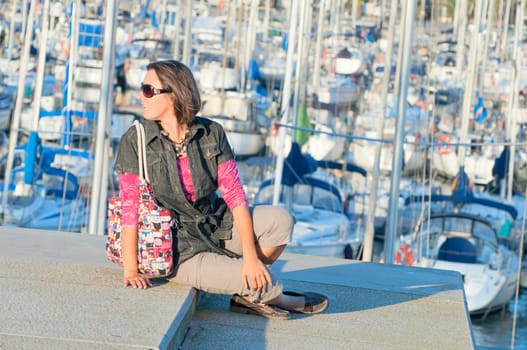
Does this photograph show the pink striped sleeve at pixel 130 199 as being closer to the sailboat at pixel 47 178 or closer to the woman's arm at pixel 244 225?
the woman's arm at pixel 244 225

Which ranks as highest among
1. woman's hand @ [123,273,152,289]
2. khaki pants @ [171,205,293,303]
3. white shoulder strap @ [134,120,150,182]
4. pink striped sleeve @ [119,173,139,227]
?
white shoulder strap @ [134,120,150,182]

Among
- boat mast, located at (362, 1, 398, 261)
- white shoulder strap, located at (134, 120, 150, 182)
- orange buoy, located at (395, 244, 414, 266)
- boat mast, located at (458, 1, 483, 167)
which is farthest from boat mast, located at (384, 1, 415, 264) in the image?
boat mast, located at (458, 1, 483, 167)

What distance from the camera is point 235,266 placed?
4242 mm

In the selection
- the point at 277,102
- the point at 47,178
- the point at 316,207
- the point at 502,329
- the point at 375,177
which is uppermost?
the point at 277,102

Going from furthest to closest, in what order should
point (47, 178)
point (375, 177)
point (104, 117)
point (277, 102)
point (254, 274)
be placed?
point (277, 102) → point (47, 178) → point (375, 177) → point (104, 117) → point (254, 274)

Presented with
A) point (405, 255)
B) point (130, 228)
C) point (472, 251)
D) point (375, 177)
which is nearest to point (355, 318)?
point (130, 228)

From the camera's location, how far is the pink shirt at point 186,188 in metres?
4.19

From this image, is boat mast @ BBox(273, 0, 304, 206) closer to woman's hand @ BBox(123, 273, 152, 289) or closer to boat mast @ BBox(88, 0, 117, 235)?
boat mast @ BBox(88, 0, 117, 235)

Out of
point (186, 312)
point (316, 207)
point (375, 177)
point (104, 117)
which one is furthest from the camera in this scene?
point (316, 207)

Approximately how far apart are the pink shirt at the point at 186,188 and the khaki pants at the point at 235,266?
0.39 ft

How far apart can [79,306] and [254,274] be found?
686 millimetres

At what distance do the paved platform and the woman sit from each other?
4.6 inches

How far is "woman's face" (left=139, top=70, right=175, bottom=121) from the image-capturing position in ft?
13.8

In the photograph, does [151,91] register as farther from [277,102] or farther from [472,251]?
[277,102]
